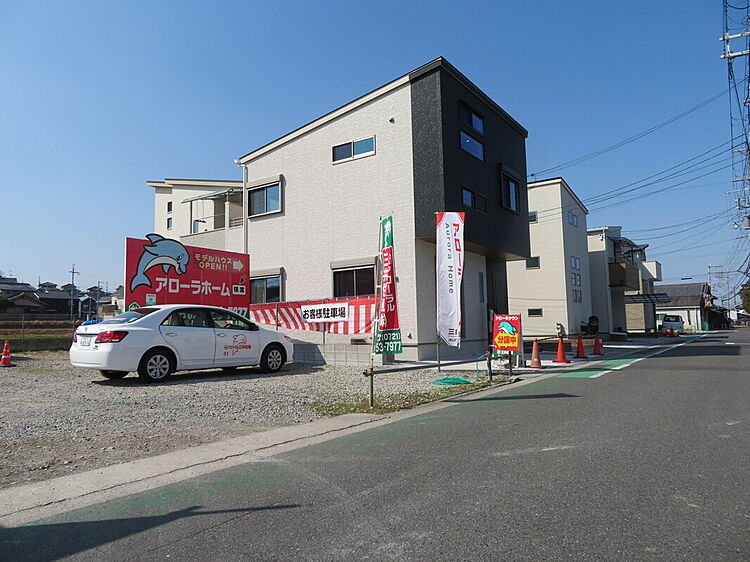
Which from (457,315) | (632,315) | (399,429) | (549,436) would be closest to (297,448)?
(399,429)

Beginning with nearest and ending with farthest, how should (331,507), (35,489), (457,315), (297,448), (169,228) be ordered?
1. (331,507)
2. (35,489)
3. (297,448)
4. (457,315)
5. (169,228)

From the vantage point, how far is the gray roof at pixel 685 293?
227 feet

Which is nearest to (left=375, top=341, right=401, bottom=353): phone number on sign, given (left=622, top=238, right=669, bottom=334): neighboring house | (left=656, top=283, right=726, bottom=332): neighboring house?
(left=622, top=238, right=669, bottom=334): neighboring house

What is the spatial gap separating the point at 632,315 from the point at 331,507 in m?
53.3

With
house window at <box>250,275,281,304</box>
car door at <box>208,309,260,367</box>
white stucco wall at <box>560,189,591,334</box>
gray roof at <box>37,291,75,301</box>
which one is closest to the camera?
car door at <box>208,309,260,367</box>

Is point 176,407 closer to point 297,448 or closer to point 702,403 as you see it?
point 297,448

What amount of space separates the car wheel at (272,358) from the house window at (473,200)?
812 centimetres

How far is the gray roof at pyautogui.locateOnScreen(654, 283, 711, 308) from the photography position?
227ft

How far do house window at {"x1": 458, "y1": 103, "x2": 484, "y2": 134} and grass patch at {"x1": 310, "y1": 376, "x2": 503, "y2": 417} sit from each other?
1090 cm

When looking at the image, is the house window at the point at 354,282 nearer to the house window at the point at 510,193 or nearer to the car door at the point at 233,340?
the car door at the point at 233,340

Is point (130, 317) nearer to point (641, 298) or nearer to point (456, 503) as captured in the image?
point (456, 503)

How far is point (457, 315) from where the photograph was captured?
38.3 feet

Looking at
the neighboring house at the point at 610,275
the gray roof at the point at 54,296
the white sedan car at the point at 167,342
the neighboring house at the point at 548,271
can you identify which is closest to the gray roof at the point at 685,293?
the neighboring house at the point at 610,275

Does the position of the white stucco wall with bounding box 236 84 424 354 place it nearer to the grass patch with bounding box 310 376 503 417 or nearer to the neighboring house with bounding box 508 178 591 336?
the grass patch with bounding box 310 376 503 417
